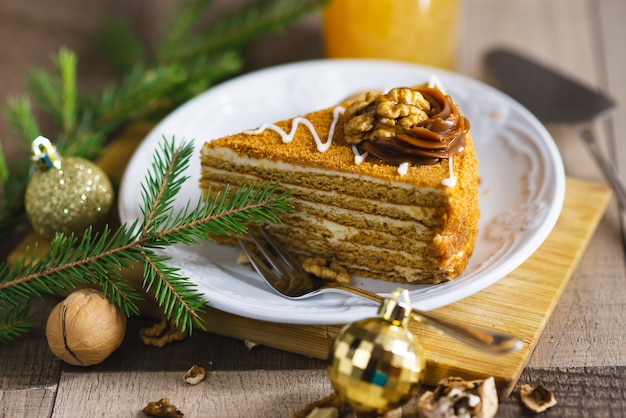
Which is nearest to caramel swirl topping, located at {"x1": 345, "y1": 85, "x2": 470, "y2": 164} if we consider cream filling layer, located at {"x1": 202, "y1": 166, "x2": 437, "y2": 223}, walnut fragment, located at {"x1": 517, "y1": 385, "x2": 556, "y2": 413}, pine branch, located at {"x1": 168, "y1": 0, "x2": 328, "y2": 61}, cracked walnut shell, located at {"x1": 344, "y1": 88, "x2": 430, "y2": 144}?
cracked walnut shell, located at {"x1": 344, "y1": 88, "x2": 430, "y2": 144}

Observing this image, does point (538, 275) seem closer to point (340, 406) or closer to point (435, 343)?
point (435, 343)

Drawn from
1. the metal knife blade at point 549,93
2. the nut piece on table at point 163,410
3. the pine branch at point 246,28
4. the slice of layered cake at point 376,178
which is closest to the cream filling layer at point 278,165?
the slice of layered cake at point 376,178

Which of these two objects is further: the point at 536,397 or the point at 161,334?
the point at 161,334

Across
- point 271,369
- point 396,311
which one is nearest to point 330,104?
point 271,369

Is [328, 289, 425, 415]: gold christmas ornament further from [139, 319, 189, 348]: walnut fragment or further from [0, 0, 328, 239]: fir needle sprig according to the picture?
[0, 0, 328, 239]: fir needle sprig

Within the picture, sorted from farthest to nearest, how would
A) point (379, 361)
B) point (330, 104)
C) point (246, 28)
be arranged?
point (246, 28), point (330, 104), point (379, 361)

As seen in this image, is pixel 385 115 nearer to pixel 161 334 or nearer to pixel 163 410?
pixel 161 334

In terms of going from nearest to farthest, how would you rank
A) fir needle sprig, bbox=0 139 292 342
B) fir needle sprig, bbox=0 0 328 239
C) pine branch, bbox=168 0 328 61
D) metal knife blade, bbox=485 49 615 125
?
fir needle sprig, bbox=0 139 292 342 → fir needle sprig, bbox=0 0 328 239 → metal knife blade, bbox=485 49 615 125 → pine branch, bbox=168 0 328 61

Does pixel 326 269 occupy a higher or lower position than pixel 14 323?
lower
